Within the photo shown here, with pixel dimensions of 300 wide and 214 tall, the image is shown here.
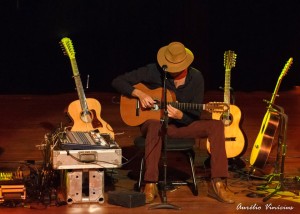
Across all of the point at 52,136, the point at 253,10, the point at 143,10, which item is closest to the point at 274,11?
the point at 253,10

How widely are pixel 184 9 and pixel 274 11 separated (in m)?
2.08

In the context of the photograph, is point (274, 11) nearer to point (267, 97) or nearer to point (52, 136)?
point (267, 97)

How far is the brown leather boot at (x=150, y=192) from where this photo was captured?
580 centimetres

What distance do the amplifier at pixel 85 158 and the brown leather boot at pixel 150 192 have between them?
1.27 ft

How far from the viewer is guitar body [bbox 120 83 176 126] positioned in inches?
242

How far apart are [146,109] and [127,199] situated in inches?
38.1

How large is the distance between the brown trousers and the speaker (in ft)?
0.82

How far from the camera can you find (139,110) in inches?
245

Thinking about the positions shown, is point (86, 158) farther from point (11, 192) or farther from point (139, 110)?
point (139, 110)

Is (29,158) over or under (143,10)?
under

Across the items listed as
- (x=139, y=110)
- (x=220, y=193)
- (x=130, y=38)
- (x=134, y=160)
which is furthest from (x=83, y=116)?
(x=130, y=38)

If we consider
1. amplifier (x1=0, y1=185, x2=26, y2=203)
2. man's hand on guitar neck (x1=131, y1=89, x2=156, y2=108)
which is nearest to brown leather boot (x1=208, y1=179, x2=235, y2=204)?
man's hand on guitar neck (x1=131, y1=89, x2=156, y2=108)

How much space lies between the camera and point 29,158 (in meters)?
7.40

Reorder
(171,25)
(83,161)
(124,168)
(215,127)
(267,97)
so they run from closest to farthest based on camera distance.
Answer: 1. (83,161)
2. (215,127)
3. (124,168)
4. (267,97)
5. (171,25)
